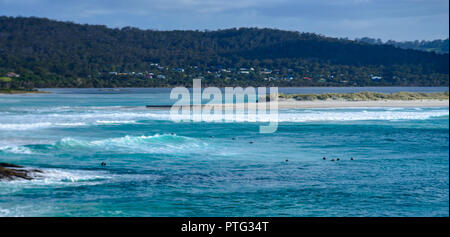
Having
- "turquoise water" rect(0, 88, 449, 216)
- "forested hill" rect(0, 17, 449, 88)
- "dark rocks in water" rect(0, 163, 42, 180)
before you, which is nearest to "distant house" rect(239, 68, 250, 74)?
"forested hill" rect(0, 17, 449, 88)

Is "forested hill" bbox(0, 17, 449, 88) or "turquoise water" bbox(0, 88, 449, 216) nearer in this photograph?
"turquoise water" bbox(0, 88, 449, 216)

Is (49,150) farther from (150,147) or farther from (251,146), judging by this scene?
(251,146)

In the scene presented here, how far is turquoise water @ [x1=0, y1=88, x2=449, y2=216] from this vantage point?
1242 cm

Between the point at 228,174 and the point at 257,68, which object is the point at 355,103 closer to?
the point at 228,174

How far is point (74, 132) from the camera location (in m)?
29.2

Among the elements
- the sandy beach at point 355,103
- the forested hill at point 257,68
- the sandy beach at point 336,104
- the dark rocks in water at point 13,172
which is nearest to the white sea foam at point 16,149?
the dark rocks in water at point 13,172

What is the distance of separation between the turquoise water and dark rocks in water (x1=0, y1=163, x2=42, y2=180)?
0.35 meters

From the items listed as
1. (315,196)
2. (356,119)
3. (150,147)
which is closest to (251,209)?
(315,196)

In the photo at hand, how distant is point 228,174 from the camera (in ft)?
54.3

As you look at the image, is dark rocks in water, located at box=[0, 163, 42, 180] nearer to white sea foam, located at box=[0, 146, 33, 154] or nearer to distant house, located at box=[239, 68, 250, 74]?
white sea foam, located at box=[0, 146, 33, 154]

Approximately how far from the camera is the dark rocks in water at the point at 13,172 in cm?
1457
